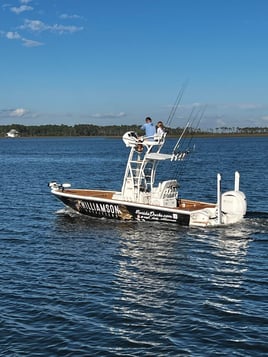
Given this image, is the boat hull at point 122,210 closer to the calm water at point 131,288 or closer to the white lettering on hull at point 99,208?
the white lettering on hull at point 99,208

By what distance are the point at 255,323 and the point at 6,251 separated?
33.7 ft

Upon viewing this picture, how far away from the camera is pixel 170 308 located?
13.3 m

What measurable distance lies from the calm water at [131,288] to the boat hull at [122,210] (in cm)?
48

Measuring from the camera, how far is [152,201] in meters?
24.9

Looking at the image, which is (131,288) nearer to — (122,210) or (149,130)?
(122,210)

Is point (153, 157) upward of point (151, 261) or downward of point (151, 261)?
upward

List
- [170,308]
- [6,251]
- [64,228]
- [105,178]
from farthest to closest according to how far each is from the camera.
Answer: [105,178] < [64,228] < [6,251] < [170,308]

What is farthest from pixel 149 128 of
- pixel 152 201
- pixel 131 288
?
pixel 131 288

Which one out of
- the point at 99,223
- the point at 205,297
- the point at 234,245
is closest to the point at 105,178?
the point at 99,223

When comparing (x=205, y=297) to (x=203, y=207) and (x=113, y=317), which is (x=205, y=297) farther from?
(x=203, y=207)

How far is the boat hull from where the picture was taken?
78.4 feet

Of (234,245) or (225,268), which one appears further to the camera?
(234,245)

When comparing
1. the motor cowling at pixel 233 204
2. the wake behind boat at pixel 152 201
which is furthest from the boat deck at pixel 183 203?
the motor cowling at pixel 233 204

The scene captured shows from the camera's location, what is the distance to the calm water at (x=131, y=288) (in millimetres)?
11344
